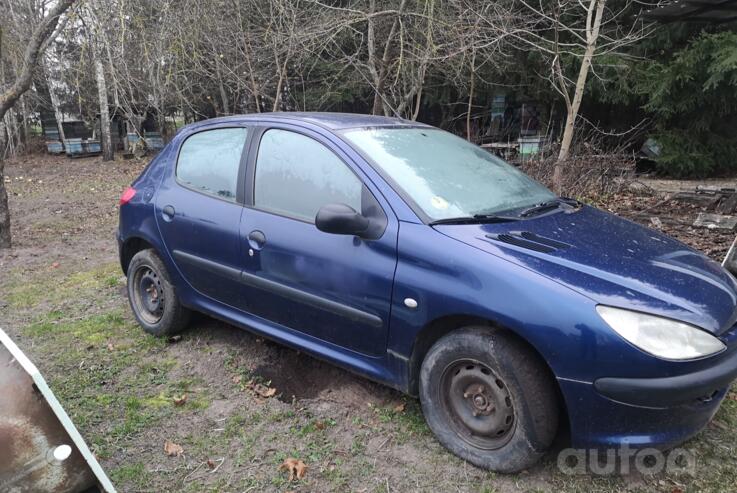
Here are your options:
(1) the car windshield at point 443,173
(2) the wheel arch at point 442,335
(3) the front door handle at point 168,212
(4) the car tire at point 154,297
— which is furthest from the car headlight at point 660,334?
(4) the car tire at point 154,297

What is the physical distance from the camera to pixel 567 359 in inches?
83.4

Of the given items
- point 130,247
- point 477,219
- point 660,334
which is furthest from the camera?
point 130,247

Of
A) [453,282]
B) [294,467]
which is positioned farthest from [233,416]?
[453,282]

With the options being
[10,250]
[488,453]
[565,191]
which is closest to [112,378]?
[488,453]

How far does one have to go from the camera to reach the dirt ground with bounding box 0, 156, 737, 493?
7.99 ft

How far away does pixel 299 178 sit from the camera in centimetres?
308

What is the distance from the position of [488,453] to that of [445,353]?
1.67 ft

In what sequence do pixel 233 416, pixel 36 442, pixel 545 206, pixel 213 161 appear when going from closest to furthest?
pixel 36 442 < pixel 233 416 < pixel 545 206 < pixel 213 161

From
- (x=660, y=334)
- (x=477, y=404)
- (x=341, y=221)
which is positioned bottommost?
(x=477, y=404)

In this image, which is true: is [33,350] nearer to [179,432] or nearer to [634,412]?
[179,432]

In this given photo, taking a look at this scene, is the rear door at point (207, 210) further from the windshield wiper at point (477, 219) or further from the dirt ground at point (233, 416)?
the windshield wiper at point (477, 219)

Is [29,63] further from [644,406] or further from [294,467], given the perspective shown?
[644,406]

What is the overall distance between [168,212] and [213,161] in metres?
0.50

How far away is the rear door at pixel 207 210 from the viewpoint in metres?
3.31
